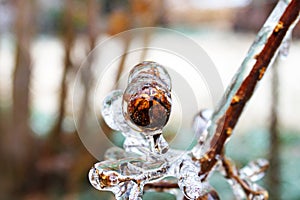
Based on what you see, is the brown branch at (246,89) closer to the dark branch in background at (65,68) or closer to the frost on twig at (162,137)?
the frost on twig at (162,137)

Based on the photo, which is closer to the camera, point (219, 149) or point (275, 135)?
point (219, 149)

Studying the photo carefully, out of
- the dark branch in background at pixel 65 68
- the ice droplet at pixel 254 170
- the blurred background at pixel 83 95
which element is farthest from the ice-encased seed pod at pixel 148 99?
the dark branch in background at pixel 65 68

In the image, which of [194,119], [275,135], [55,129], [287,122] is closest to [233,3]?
[287,122]

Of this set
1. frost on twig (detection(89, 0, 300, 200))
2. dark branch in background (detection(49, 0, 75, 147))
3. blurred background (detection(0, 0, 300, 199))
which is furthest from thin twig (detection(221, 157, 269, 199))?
dark branch in background (detection(49, 0, 75, 147))

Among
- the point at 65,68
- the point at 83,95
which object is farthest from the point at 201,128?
the point at 65,68

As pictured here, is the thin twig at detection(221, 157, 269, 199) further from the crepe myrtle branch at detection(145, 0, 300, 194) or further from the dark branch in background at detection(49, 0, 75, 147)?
the dark branch in background at detection(49, 0, 75, 147)

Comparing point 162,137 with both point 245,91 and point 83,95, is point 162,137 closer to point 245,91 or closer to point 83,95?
point 245,91

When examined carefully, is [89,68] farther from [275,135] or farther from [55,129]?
[275,135]
